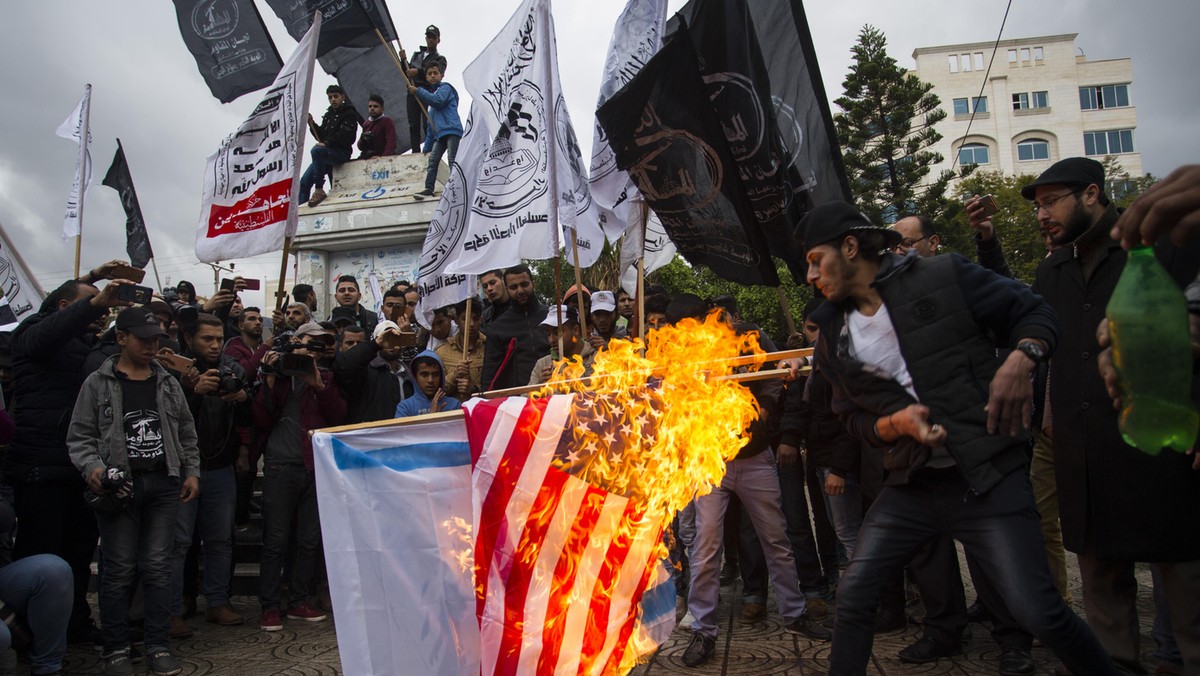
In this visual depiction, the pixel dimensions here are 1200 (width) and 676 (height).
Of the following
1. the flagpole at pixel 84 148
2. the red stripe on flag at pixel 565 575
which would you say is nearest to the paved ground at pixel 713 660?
the red stripe on flag at pixel 565 575

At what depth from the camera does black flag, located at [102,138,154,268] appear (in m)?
10.2

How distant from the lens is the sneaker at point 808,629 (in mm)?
5031

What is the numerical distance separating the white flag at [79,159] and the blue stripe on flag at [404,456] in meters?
6.74

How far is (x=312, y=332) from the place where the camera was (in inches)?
255

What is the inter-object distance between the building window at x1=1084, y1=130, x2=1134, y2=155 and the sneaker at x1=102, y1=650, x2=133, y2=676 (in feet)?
280

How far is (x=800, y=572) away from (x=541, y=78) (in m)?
4.68

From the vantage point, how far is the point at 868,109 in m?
37.7

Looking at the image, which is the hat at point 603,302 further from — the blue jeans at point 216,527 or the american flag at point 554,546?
the blue jeans at point 216,527

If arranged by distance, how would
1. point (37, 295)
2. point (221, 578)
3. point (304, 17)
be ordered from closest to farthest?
point (221, 578), point (37, 295), point (304, 17)

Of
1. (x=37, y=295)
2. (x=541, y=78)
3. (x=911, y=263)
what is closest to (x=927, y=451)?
(x=911, y=263)

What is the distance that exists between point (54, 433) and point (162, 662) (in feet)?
6.14

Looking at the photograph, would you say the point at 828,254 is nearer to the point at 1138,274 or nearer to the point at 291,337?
the point at 1138,274

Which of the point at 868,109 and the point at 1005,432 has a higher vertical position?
the point at 868,109

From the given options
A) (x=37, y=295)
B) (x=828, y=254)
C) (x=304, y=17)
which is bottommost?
(x=828, y=254)
